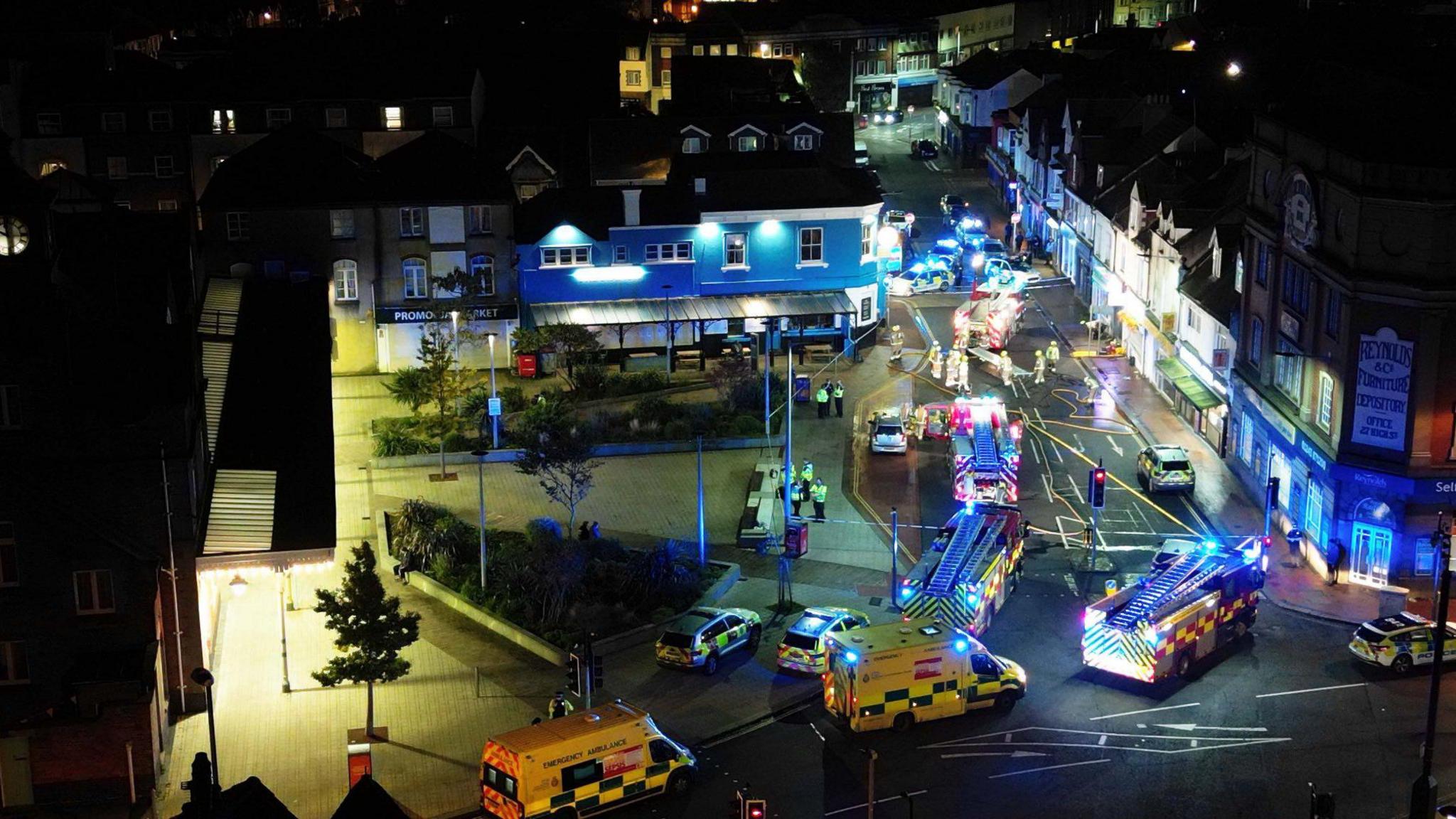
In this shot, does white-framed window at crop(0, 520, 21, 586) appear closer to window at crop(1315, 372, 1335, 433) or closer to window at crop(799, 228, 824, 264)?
window at crop(1315, 372, 1335, 433)

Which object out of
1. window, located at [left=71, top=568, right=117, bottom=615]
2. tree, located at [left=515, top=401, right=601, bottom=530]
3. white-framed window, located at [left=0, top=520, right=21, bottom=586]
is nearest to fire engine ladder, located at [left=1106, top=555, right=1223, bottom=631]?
tree, located at [left=515, top=401, right=601, bottom=530]

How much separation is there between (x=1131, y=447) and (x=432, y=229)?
110 feet

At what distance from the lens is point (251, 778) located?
103 ft

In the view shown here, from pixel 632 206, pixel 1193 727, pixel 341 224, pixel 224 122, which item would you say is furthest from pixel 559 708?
pixel 224 122

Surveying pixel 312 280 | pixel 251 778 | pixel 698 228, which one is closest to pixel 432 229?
pixel 312 280

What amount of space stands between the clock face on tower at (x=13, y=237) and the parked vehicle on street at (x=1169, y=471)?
136 ft

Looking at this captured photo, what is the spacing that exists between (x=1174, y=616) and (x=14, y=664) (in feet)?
104

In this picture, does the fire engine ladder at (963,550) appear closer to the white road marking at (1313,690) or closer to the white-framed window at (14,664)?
the white road marking at (1313,690)

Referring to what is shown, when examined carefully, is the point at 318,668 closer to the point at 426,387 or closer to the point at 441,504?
the point at 441,504

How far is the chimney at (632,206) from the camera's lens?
88.4 metres

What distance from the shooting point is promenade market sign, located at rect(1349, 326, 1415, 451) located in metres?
60.2

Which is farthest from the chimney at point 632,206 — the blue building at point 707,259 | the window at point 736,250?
the window at point 736,250

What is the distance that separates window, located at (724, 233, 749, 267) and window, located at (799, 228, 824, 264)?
9.02 ft

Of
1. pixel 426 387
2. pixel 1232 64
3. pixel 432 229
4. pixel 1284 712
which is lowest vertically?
pixel 1284 712
